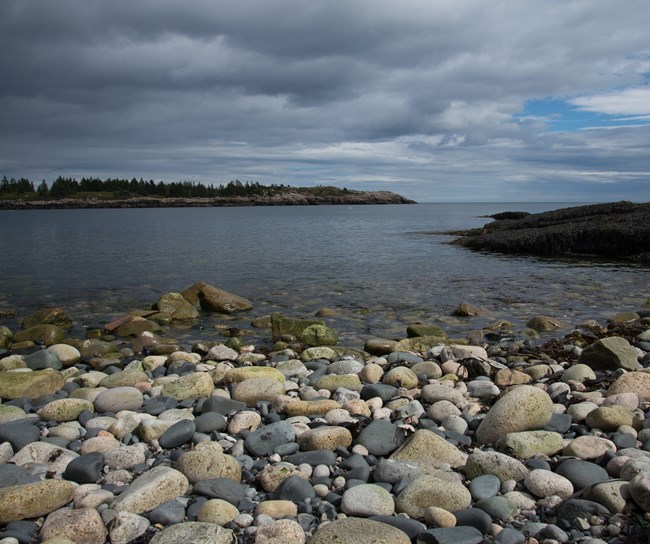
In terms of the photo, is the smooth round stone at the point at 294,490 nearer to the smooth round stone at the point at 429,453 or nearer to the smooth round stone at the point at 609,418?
the smooth round stone at the point at 429,453

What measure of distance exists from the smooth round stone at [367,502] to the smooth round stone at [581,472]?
1.75 m

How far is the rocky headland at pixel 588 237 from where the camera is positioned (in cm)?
2930

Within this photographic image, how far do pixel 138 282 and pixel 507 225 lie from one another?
101ft

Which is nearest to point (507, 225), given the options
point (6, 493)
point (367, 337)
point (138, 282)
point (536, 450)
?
point (138, 282)

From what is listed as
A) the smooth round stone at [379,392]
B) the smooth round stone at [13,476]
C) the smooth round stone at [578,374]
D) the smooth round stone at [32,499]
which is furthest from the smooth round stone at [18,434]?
the smooth round stone at [578,374]

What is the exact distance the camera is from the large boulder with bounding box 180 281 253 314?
16.2 meters

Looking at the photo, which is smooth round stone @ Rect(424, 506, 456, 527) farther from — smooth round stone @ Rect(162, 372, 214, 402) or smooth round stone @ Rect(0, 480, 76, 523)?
smooth round stone @ Rect(162, 372, 214, 402)

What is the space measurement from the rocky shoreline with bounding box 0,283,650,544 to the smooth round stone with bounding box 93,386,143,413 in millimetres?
30

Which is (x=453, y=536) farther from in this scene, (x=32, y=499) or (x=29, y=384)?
(x=29, y=384)

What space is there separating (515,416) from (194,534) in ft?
12.3

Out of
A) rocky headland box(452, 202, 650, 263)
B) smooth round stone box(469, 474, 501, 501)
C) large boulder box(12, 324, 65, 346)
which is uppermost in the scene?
rocky headland box(452, 202, 650, 263)

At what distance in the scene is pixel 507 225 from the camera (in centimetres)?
4306

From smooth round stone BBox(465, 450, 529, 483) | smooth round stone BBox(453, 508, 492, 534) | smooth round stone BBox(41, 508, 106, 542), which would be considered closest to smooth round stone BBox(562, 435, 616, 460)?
smooth round stone BBox(465, 450, 529, 483)

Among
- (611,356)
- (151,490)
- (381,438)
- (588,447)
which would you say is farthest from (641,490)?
(611,356)
